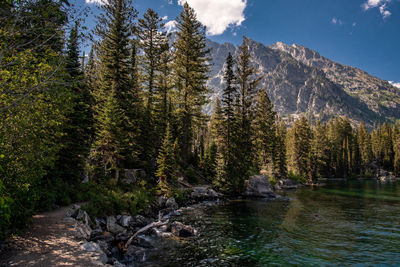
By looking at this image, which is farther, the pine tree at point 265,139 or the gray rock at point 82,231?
the pine tree at point 265,139

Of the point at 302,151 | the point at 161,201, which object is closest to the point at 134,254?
the point at 161,201

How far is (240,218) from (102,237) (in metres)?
11.4

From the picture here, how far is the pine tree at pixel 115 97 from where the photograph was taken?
20672mm

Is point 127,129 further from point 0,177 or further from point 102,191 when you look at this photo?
point 0,177

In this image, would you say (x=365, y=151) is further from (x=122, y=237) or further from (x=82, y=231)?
(x=82, y=231)

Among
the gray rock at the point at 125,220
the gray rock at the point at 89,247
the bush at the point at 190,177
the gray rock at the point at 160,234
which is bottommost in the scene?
the gray rock at the point at 160,234

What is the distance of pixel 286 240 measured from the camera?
13.4m

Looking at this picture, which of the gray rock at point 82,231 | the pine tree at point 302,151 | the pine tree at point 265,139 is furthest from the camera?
the pine tree at point 302,151

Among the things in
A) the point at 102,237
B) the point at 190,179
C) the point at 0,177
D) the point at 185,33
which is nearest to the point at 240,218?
the point at 102,237

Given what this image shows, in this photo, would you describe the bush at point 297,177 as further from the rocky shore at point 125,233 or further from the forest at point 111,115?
the rocky shore at point 125,233

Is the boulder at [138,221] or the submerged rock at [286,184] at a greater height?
the boulder at [138,221]

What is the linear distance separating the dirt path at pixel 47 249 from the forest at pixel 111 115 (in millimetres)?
768

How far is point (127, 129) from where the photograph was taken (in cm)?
2448

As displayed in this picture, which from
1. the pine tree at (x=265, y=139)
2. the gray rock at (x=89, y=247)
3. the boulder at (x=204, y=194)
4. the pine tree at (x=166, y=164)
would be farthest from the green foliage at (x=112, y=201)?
the pine tree at (x=265, y=139)
